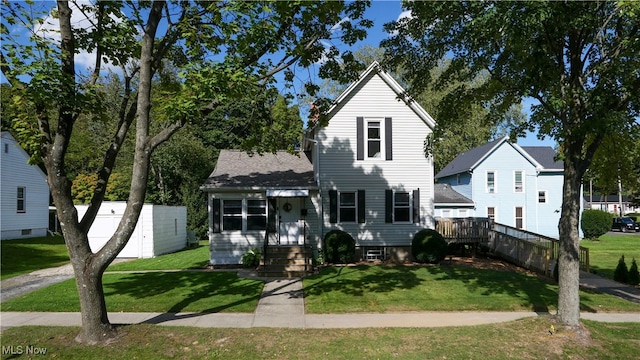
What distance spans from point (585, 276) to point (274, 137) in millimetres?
12505

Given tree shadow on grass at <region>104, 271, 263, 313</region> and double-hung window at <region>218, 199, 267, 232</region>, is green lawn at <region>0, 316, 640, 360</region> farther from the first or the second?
double-hung window at <region>218, 199, 267, 232</region>

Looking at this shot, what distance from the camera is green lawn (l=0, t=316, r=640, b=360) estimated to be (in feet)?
21.7

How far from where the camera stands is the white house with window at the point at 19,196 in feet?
73.2

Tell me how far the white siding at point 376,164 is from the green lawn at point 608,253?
24.0ft

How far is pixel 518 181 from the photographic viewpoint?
28.7 metres

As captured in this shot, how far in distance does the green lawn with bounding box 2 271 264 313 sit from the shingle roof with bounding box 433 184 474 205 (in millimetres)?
17841

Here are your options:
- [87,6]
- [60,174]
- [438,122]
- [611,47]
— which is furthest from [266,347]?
[611,47]

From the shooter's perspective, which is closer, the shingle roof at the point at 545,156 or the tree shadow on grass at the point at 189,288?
the tree shadow on grass at the point at 189,288

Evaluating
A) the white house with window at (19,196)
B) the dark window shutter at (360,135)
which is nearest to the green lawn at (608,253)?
the dark window shutter at (360,135)

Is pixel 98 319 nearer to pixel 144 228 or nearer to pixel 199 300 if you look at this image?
pixel 199 300

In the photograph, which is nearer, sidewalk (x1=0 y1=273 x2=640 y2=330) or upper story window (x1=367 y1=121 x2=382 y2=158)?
sidewalk (x1=0 y1=273 x2=640 y2=330)

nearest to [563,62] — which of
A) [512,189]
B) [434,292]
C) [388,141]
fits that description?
[434,292]

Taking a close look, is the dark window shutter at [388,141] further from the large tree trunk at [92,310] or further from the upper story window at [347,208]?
the large tree trunk at [92,310]

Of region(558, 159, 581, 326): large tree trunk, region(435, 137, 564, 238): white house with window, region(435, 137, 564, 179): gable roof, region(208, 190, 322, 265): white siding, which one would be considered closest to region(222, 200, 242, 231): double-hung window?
region(208, 190, 322, 265): white siding
